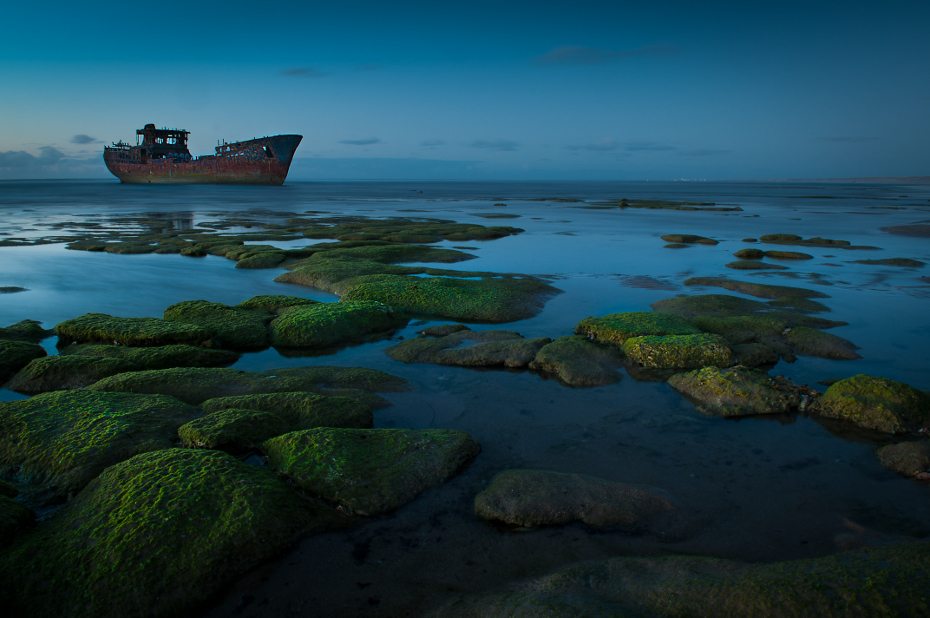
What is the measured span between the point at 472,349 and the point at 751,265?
12.8 metres

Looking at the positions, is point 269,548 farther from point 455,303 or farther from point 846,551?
point 455,303

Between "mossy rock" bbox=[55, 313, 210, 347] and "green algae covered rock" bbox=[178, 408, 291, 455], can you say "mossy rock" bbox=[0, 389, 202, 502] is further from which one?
"mossy rock" bbox=[55, 313, 210, 347]

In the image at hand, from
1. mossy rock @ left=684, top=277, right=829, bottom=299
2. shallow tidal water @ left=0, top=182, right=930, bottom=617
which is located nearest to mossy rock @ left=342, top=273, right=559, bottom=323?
shallow tidal water @ left=0, top=182, right=930, bottom=617

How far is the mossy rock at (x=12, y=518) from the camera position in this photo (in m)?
3.41

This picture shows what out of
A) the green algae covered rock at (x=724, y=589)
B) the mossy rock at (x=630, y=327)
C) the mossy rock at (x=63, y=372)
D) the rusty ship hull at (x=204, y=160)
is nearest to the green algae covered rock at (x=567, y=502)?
the green algae covered rock at (x=724, y=589)

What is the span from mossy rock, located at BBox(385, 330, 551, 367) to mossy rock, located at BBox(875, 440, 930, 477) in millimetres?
3948

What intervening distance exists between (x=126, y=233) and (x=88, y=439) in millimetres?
24012

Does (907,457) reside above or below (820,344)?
below

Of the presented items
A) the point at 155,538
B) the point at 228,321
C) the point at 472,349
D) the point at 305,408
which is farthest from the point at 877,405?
the point at 228,321

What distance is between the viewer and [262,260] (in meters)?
15.8

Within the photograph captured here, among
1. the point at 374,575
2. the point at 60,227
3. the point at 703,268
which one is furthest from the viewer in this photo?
the point at 60,227

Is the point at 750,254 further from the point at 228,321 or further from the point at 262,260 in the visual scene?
the point at 228,321

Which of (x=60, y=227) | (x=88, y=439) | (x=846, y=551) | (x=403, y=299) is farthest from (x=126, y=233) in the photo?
(x=846, y=551)

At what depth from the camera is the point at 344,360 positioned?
7.84 metres
